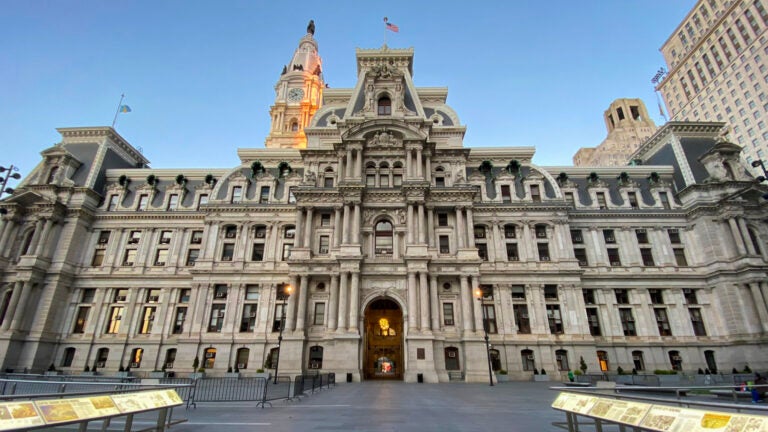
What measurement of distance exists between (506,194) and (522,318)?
46.0 ft

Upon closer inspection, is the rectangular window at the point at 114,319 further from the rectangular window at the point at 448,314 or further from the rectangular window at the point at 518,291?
the rectangular window at the point at 518,291

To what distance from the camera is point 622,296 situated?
40000 millimetres

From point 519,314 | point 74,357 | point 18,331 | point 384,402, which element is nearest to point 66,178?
point 18,331

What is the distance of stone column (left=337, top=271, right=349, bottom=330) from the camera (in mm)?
33062

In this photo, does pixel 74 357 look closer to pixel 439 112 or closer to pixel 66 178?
pixel 66 178

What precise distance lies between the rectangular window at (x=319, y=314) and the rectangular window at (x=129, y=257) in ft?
77.8

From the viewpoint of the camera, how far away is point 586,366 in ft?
113

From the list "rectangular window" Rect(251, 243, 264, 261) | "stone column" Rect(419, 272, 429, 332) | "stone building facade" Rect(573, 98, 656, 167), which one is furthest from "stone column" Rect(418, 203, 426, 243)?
"stone building facade" Rect(573, 98, 656, 167)

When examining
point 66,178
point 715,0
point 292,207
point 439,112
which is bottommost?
point 292,207

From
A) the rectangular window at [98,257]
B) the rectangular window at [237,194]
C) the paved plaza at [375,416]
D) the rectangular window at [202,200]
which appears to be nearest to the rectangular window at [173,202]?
the rectangular window at [202,200]

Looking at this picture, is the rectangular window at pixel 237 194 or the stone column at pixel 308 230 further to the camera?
the rectangular window at pixel 237 194

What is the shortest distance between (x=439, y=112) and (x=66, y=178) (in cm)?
4477

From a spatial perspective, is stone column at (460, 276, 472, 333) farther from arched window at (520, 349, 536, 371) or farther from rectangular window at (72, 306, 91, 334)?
rectangular window at (72, 306, 91, 334)

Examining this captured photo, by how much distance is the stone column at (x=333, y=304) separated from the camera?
110 feet
